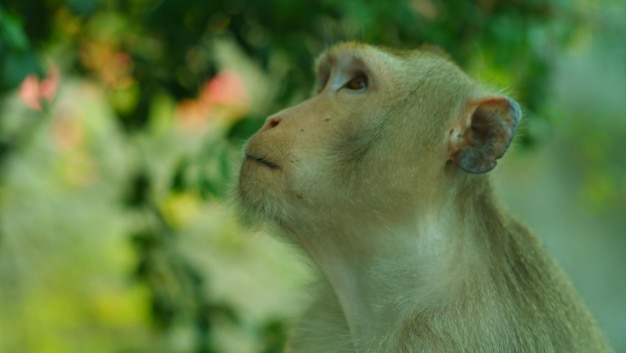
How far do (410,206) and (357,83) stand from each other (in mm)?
411

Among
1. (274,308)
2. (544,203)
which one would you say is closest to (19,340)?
(274,308)

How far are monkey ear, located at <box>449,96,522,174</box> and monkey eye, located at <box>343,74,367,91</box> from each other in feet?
1.04

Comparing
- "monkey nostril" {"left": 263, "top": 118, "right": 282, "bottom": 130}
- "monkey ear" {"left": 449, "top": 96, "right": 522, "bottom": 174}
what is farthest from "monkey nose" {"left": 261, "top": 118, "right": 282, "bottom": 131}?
"monkey ear" {"left": 449, "top": 96, "right": 522, "bottom": 174}

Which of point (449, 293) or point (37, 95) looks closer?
point (449, 293)

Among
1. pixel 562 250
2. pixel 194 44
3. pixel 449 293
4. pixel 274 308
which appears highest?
pixel 562 250

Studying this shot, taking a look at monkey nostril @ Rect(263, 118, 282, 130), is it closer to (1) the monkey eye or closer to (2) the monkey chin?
(2) the monkey chin

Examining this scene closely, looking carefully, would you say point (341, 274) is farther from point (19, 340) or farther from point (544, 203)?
point (544, 203)

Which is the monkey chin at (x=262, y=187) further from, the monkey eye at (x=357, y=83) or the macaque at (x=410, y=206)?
the monkey eye at (x=357, y=83)

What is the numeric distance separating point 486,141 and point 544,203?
5.90 metres

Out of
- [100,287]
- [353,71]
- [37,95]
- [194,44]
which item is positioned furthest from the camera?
[100,287]

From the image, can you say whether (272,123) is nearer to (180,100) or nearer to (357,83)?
(357,83)

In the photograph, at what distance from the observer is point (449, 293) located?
285cm

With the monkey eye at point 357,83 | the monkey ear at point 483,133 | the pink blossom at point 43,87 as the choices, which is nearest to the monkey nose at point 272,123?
the monkey eye at point 357,83

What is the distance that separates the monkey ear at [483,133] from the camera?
8.83ft
